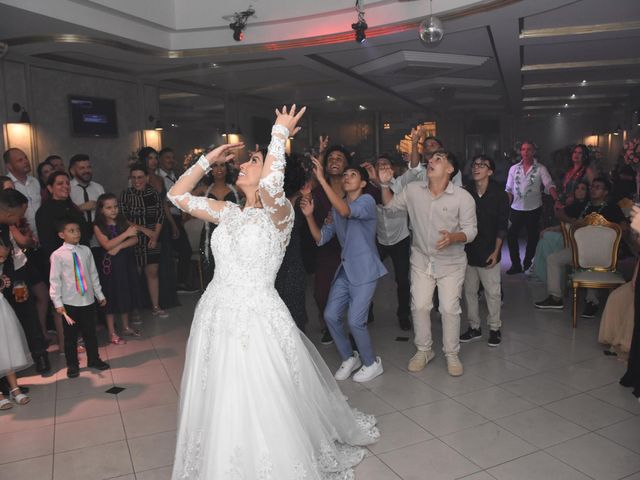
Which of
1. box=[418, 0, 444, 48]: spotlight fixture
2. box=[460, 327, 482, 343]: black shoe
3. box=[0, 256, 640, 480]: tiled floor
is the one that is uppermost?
box=[418, 0, 444, 48]: spotlight fixture

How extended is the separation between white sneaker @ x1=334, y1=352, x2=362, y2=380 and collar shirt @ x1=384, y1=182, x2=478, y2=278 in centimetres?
84

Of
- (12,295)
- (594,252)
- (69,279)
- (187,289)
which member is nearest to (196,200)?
(69,279)

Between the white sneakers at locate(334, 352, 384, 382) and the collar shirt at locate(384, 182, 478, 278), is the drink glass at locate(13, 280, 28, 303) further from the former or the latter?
the collar shirt at locate(384, 182, 478, 278)

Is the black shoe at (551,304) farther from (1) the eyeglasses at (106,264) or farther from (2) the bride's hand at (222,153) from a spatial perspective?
(1) the eyeglasses at (106,264)

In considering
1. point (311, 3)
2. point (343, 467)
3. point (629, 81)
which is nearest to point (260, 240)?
point (343, 467)

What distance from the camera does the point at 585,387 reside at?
12.1 feet

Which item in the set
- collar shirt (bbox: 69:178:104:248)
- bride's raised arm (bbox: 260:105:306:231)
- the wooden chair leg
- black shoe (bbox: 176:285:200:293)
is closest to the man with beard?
collar shirt (bbox: 69:178:104:248)

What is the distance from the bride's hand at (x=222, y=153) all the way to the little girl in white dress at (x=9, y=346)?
1900 mm

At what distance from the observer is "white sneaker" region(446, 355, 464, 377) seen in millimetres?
3945

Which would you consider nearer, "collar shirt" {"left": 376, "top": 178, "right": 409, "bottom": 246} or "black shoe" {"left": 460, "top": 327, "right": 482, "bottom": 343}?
"black shoe" {"left": 460, "top": 327, "right": 482, "bottom": 343}

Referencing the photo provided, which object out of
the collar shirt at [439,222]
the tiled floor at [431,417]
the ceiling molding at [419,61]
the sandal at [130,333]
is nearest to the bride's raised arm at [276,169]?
the tiled floor at [431,417]

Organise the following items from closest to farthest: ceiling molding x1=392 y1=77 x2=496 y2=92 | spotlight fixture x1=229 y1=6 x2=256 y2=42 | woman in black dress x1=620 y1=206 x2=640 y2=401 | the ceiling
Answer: woman in black dress x1=620 y1=206 x2=640 y2=401 → the ceiling → spotlight fixture x1=229 y1=6 x2=256 y2=42 → ceiling molding x1=392 y1=77 x2=496 y2=92

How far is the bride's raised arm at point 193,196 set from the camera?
2613mm

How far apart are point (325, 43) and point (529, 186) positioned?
3405 mm
